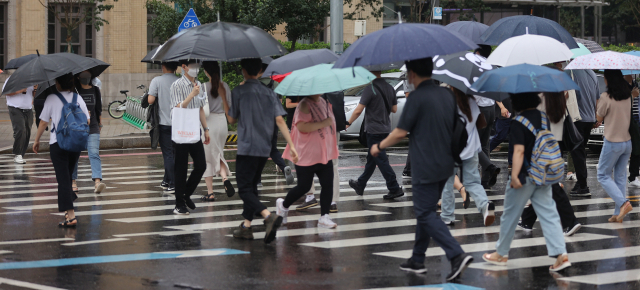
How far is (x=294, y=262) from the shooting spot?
23.7ft

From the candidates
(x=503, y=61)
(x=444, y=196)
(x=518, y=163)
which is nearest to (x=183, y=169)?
(x=444, y=196)

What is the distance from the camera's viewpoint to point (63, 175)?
911 cm

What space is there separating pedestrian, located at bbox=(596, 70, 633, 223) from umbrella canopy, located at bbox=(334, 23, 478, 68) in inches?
127

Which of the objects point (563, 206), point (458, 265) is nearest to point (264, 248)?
point (458, 265)

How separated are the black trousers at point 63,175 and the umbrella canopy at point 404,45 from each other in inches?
147

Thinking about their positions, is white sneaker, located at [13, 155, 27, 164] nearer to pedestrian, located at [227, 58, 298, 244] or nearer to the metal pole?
the metal pole

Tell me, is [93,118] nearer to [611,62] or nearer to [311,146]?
[311,146]

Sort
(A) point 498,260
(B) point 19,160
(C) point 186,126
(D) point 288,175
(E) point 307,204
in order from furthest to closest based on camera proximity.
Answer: (B) point 19,160, (D) point 288,175, (E) point 307,204, (C) point 186,126, (A) point 498,260

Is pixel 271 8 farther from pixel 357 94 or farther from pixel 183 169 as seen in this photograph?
pixel 183 169

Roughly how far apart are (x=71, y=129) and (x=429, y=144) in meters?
4.19

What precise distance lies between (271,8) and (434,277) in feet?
55.5

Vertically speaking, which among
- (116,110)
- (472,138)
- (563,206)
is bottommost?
(563,206)

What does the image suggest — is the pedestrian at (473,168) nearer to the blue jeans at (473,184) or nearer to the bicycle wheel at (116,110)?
the blue jeans at (473,184)

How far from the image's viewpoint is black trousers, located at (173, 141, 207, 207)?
32.2 ft
